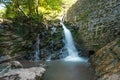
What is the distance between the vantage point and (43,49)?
38.8 ft

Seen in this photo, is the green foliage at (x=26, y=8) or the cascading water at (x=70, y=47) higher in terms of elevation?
the green foliage at (x=26, y=8)

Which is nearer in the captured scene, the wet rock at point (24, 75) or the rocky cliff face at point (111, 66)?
the rocky cliff face at point (111, 66)

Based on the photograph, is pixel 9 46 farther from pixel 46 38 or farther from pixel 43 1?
pixel 43 1

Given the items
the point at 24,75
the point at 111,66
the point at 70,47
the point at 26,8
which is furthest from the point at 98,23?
the point at 26,8

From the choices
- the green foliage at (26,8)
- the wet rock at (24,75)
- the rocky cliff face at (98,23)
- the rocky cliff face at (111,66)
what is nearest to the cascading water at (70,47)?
the rocky cliff face at (98,23)

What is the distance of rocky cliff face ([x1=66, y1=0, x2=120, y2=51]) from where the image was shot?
8.59 m

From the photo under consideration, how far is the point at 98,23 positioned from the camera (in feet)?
31.3

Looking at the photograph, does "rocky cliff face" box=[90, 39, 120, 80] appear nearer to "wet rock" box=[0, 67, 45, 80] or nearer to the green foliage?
"wet rock" box=[0, 67, 45, 80]

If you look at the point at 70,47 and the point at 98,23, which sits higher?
the point at 98,23

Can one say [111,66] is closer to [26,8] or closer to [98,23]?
[98,23]

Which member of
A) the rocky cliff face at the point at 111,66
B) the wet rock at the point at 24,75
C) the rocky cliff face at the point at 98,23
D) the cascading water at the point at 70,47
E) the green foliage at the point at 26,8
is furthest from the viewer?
the green foliage at the point at 26,8

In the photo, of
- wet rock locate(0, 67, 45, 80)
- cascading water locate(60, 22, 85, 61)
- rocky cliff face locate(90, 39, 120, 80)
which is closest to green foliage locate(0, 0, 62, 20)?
cascading water locate(60, 22, 85, 61)

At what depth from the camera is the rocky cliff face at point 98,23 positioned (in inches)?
338

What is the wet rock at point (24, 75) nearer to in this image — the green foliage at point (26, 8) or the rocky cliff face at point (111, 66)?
the rocky cliff face at point (111, 66)
